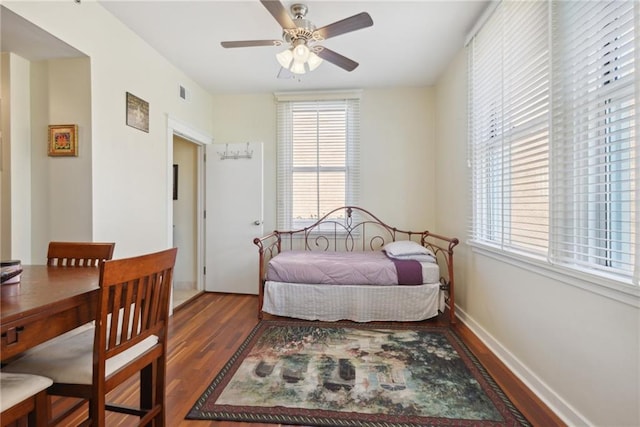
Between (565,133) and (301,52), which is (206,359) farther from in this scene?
(565,133)

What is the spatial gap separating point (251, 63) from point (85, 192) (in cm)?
193

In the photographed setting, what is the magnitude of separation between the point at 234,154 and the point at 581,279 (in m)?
3.43

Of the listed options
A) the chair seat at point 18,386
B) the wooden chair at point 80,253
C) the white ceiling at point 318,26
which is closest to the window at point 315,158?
the white ceiling at point 318,26

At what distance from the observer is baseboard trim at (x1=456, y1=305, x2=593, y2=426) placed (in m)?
1.42

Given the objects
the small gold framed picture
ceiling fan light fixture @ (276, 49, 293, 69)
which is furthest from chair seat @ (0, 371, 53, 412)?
ceiling fan light fixture @ (276, 49, 293, 69)

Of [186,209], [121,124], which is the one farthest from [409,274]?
[186,209]

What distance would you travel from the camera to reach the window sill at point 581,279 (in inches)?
44.1

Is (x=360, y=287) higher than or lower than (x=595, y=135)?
lower

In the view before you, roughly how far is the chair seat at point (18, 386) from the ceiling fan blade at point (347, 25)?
2220 mm

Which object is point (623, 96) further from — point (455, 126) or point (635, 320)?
point (455, 126)

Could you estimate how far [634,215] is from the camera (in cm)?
116

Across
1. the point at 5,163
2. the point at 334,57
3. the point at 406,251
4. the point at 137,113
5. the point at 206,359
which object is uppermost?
the point at 334,57

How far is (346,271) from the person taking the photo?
8.96ft

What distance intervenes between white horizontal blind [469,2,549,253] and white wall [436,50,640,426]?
8.6 inches
